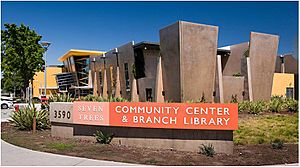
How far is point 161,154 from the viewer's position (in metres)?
7.72

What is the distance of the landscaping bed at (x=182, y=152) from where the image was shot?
7109mm

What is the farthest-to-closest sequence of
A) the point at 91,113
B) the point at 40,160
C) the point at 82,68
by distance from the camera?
the point at 82,68, the point at 91,113, the point at 40,160

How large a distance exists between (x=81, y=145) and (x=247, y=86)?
676 inches

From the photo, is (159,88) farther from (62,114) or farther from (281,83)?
(281,83)

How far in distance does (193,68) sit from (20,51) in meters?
23.2

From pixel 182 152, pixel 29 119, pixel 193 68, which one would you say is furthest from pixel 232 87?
pixel 29 119

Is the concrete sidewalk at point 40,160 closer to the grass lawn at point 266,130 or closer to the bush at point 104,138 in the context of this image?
the bush at point 104,138

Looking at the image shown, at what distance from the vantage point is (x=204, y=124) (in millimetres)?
8062

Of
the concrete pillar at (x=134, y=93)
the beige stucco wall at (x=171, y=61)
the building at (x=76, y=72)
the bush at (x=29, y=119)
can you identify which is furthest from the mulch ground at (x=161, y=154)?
the building at (x=76, y=72)

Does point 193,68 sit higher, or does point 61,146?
point 193,68

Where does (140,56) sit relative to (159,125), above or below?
above

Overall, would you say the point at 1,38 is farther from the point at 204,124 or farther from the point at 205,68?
the point at 204,124

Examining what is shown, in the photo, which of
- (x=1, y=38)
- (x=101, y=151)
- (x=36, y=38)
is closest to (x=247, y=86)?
(x=101, y=151)

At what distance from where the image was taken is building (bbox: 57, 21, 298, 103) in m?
18.7
